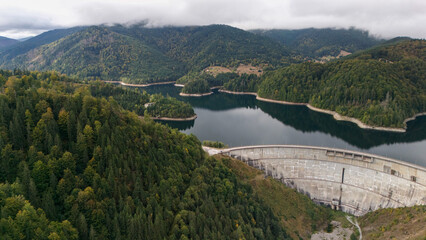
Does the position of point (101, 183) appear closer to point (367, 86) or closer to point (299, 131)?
point (299, 131)

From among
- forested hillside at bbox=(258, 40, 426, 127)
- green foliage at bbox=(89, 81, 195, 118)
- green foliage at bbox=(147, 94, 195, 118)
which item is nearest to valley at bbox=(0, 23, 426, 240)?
forested hillside at bbox=(258, 40, 426, 127)

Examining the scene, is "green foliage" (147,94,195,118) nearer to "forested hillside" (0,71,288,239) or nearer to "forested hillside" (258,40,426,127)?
"forested hillside" (258,40,426,127)

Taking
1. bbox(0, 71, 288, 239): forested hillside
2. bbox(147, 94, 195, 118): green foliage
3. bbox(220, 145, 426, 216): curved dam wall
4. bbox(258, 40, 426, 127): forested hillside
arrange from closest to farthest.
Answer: bbox(0, 71, 288, 239): forested hillside, bbox(220, 145, 426, 216): curved dam wall, bbox(258, 40, 426, 127): forested hillside, bbox(147, 94, 195, 118): green foliage

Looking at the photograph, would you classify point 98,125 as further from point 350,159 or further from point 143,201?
point 350,159

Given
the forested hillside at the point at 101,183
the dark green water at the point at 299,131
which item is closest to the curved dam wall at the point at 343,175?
the dark green water at the point at 299,131

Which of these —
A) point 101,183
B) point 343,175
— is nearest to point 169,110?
point 343,175

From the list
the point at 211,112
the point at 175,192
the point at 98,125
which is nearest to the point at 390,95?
the point at 211,112

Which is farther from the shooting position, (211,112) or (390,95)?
(211,112)
